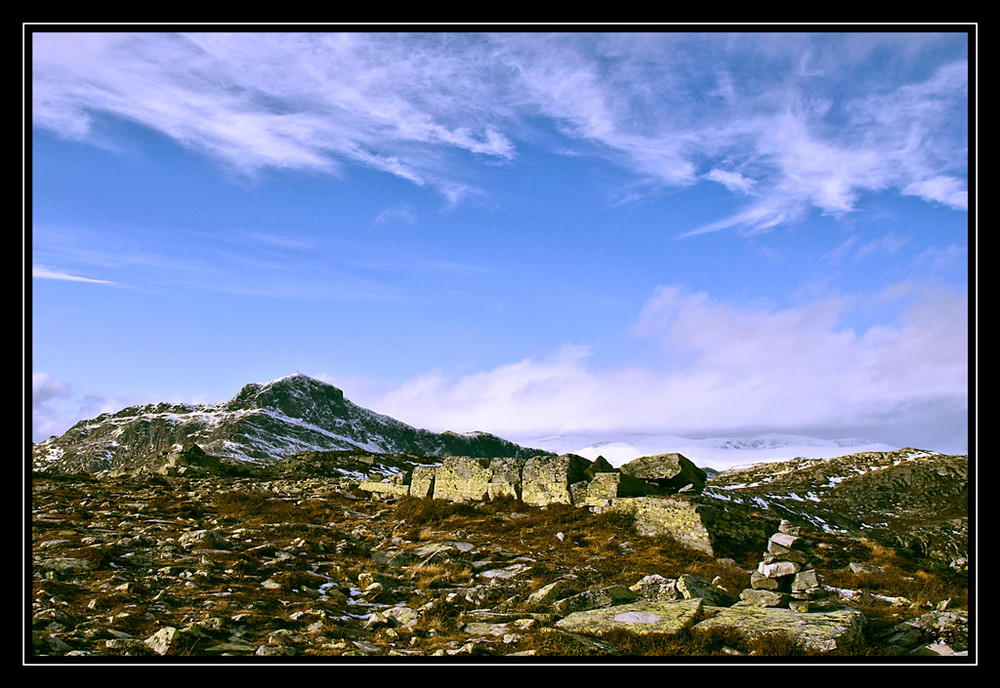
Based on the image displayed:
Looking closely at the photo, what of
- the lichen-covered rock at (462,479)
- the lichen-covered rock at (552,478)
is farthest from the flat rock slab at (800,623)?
the lichen-covered rock at (462,479)

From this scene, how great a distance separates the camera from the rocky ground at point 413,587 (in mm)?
10086

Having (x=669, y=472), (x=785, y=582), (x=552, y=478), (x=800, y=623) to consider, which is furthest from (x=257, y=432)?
(x=800, y=623)

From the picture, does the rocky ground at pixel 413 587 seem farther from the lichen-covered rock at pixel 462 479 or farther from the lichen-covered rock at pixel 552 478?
the lichen-covered rock at pixel 462 479

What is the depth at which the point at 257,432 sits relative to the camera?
138m

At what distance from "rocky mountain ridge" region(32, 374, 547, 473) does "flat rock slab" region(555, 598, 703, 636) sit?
10180cm

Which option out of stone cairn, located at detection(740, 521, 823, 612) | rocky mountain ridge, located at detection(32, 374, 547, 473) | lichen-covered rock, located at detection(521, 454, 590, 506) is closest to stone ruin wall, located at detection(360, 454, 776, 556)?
lichen-covered rock, located at detection(521, 454, 590, 506)

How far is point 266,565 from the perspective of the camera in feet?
59.1

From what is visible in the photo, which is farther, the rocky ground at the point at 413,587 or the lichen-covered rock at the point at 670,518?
the lichen-covered rock at the point at 670,518

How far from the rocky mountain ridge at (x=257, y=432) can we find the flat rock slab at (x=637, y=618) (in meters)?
102

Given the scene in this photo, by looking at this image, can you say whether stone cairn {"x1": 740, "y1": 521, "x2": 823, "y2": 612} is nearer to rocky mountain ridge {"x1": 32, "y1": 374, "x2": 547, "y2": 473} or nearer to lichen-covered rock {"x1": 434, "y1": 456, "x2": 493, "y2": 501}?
lichen-covered rock {"x1": 434, "y1": 456, "x2": 493, "y2": 501}

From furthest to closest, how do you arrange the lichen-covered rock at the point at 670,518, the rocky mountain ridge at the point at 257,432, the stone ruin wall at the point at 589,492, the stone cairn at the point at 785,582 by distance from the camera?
the rocky mountain ridge at the point at 257,432 → the stone ruin wall at the point at 589,492 → the lichen-covered rock at the point at 670,518 → the stone cairn at the point at 785,582
